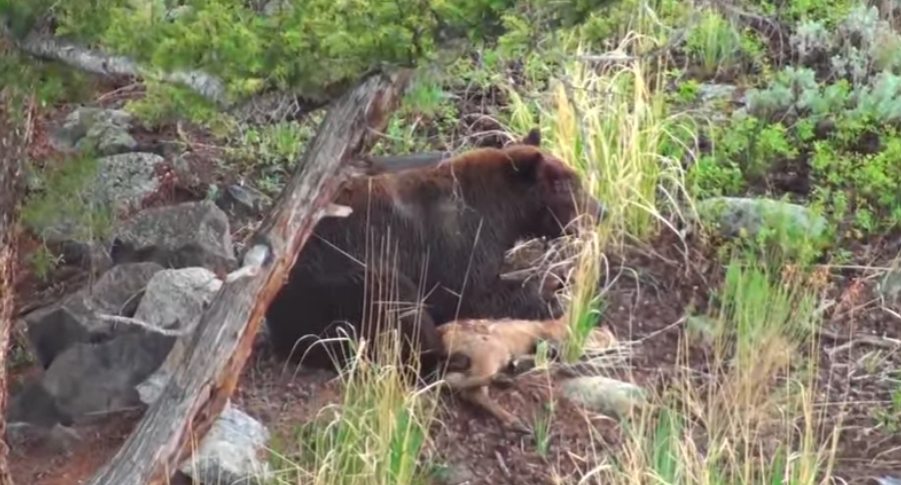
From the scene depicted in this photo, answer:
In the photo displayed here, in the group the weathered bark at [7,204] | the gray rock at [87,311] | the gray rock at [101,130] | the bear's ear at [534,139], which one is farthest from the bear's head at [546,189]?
the weathered bark at [7,204]

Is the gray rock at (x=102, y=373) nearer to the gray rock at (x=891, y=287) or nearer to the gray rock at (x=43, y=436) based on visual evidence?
the gray rock at (x=43, y=436)

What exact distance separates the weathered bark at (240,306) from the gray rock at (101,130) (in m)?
2.43

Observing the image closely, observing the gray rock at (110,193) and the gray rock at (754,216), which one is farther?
the gray rock at (754,216)

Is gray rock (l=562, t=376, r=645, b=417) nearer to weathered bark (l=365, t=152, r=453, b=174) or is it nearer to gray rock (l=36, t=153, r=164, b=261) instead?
weathered bark (l=365, t=152, r=453, b=174)

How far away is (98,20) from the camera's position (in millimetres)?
4023

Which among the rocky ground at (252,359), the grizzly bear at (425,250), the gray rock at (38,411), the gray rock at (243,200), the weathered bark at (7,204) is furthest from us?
the gray rock at (243,200)

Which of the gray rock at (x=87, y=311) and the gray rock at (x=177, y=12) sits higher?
the gray rock at (x=177, y=12)

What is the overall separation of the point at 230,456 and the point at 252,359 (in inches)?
38.7

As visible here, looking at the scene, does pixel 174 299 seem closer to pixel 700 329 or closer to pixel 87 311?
pixel 87 311

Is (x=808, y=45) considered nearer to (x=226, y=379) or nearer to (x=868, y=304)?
(x=868, y=304)

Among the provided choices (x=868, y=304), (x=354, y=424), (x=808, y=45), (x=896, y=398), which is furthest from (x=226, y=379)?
(x=808, y=45)

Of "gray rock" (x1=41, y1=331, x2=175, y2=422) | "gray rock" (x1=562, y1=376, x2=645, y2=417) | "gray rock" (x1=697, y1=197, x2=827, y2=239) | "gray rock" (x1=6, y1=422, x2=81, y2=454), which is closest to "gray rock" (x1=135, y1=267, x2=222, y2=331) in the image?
"gray rock" (x1=41, y1=331, x2=175, y2=422)

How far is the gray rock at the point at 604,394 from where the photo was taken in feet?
19.2

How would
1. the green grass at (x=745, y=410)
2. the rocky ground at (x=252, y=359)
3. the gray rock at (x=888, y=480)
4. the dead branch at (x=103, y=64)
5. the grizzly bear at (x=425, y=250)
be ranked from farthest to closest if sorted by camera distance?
the grizzly bear at (x=425, y=250)
the rocky ground at (x=252, y=359)
the gray rock at (x=888, y=480)
the green grass at (x=745, y=410)
the dead branch at (x=103, y=64)
